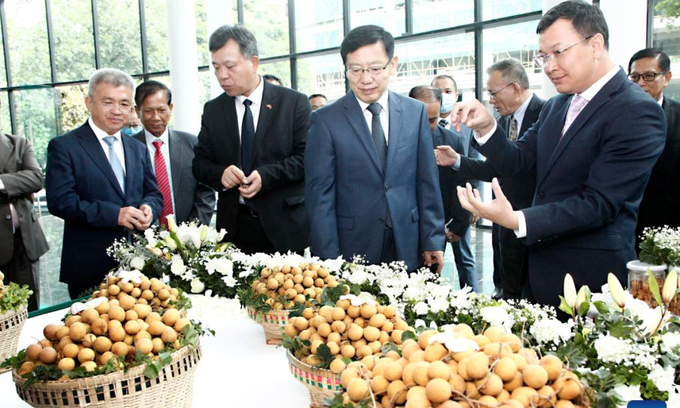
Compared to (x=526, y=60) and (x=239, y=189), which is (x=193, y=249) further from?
(x=526, y=60)

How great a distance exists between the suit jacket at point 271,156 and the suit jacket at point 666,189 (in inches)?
81.7

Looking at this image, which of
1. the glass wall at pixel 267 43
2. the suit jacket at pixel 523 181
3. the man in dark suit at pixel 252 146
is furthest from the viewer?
the glass wall at pixel 267 43

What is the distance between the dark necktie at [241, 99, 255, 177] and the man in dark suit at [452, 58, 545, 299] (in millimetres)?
1571

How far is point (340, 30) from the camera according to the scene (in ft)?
29.4

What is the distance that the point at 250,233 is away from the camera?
338 cm

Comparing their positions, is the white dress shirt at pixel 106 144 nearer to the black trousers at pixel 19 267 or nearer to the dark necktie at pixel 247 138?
the dark necktie at pixel 247 138

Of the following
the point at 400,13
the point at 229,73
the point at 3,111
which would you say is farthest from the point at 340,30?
the point at 3,111

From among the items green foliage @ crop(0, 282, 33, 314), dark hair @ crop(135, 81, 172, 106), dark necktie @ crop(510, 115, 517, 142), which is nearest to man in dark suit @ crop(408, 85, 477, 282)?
dark necktie @ crop(510, 115, 517, 142)

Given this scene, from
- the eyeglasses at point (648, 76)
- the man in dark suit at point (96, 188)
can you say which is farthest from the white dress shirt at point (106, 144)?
the eyeglasses at point (648, 76)

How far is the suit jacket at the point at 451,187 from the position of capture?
14.9ft

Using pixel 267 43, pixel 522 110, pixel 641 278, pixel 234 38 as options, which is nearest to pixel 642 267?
pixel 641 278

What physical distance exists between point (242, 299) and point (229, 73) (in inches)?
62.0

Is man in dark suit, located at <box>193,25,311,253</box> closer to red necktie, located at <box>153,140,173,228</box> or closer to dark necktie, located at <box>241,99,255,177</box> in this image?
dark necktie, located at <box>241,99,255,177</box>

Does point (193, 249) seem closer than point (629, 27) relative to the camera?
Yes
